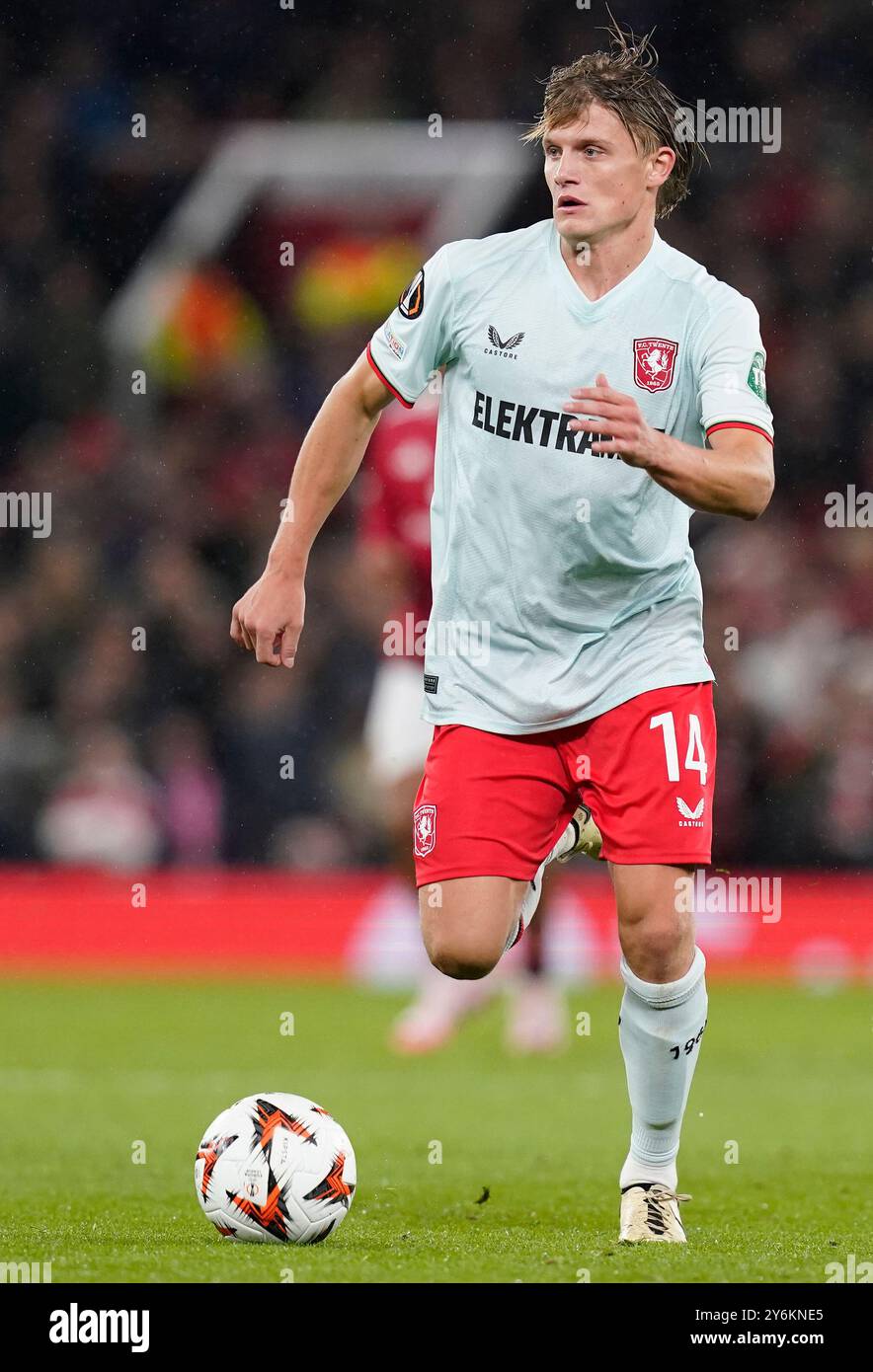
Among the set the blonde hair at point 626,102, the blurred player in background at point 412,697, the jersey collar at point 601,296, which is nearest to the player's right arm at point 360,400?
the jersey collar at point 601,296

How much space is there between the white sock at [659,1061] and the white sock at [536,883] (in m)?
0.34

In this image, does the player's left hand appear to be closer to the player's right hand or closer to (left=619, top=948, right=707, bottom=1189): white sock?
the player's right hand

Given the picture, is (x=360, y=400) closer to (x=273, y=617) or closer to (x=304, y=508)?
(x=304, y=508)

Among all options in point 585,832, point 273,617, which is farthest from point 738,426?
point 585,832

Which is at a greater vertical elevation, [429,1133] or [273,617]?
[273,617]

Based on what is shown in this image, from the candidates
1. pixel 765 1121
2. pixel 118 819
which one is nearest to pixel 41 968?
pixel 118 819

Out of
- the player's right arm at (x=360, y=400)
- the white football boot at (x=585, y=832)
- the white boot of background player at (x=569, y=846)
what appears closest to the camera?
the player's right arm at (x=360, y=400)

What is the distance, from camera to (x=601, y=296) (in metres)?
4.82

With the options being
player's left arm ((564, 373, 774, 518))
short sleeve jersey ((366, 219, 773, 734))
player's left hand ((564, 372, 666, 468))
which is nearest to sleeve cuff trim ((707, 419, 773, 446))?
player's left arm ((564, 373, 774, 518))

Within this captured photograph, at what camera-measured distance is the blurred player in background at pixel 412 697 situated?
336 inches

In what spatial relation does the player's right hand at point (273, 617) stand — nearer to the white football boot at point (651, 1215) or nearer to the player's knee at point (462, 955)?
the player's knee at point (462, 955)

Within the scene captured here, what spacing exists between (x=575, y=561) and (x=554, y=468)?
209 millimetres

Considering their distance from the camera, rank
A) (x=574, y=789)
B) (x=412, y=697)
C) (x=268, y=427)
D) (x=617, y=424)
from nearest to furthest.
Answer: (x=617, y=424), (x=574, y=789), (x=412, y=697), (x=268, y=427)

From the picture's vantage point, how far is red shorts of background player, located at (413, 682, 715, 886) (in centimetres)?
467
